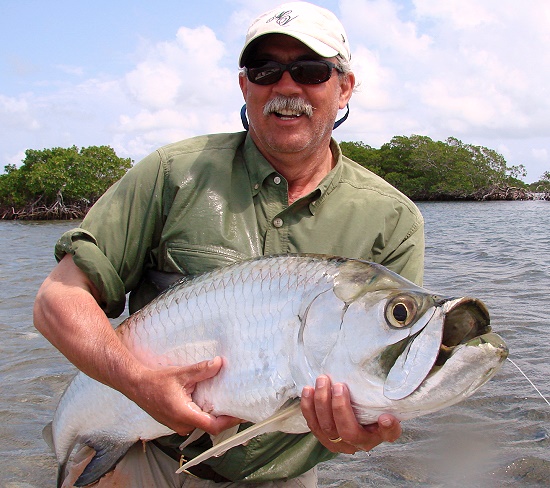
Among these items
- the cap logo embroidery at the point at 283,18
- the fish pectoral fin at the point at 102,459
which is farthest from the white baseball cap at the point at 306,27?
the fish pectoral fin at the point at 102,459

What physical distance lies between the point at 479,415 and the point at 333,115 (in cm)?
325

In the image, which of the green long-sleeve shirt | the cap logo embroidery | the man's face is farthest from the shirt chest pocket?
the cap logo embroidery

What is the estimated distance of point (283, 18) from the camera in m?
2.88

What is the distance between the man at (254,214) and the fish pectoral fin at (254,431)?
0.70 m

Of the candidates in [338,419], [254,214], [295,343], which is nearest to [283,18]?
[254,214]

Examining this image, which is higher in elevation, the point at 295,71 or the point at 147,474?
the point at 295,71

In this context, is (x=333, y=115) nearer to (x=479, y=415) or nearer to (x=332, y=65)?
(x=332, y=65)

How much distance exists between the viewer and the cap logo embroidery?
2.86 m

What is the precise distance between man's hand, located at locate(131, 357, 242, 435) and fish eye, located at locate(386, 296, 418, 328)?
2.27ft

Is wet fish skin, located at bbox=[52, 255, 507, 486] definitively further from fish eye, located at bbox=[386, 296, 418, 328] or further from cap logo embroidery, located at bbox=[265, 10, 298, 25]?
cap logo embroidery, located at bbox=[265, 10, 298, 25]

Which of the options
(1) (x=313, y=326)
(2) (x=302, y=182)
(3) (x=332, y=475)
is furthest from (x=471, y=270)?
(1) (x=313, y=326)

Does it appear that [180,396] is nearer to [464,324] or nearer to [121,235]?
→ [121,235]

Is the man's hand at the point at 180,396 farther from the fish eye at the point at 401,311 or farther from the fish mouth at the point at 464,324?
the fish mouth at the point at 464,324

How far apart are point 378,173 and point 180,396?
78.6m
